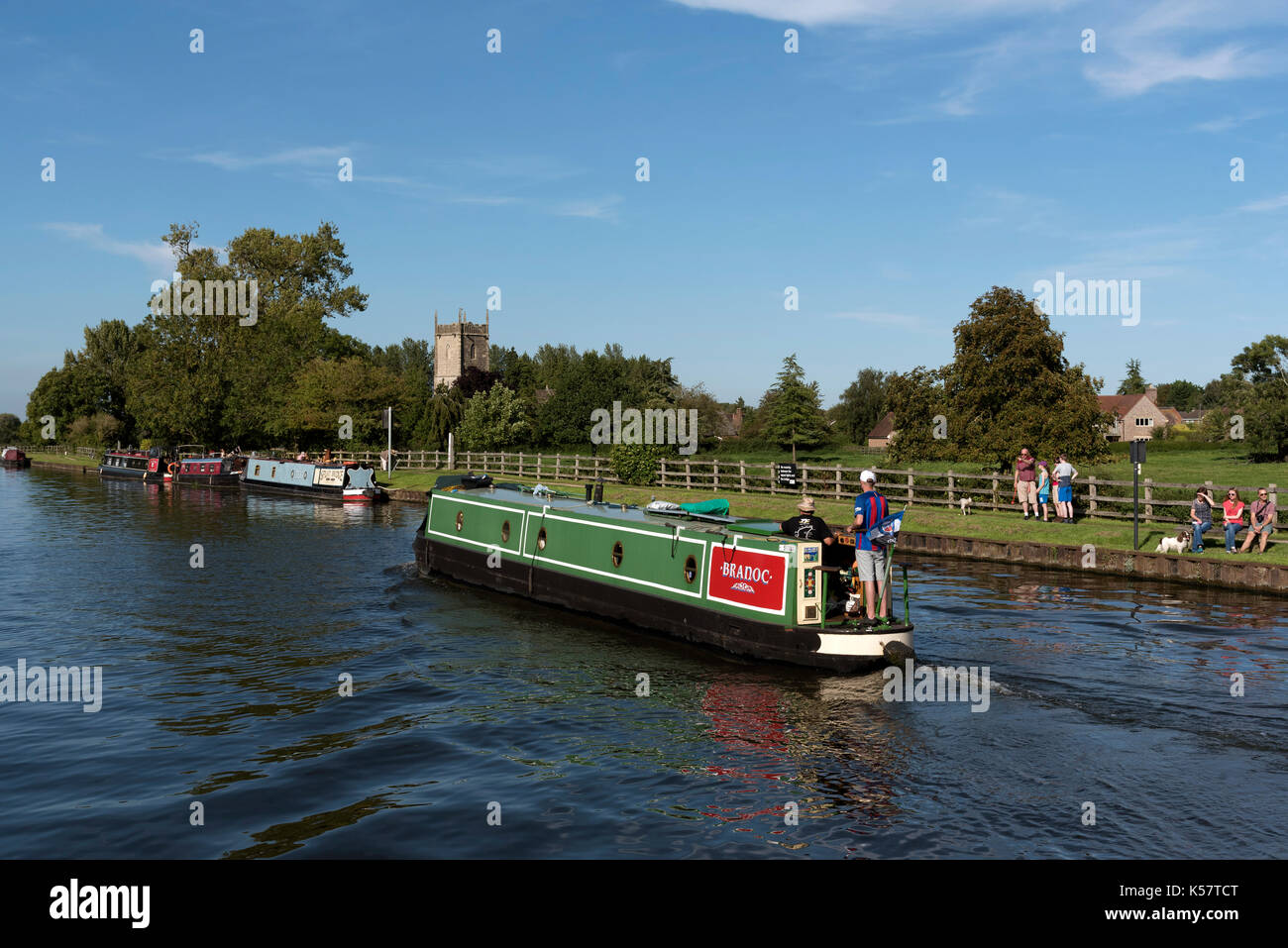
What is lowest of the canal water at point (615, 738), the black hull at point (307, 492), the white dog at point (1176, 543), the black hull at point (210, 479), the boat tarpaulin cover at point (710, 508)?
the canal water at point (615, 738)

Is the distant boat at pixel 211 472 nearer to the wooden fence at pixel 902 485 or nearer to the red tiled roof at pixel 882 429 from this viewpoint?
the wooden fence at pixel 902 485

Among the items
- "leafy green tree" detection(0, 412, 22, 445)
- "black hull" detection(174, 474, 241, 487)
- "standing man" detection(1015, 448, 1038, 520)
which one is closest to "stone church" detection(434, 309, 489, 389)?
"leafy green tree" detection(0, 412, 22, 445)

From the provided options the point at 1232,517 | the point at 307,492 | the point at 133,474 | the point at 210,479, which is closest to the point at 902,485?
the point at 1232,517

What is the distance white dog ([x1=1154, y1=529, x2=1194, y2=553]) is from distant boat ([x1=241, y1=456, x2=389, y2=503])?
1389 inches

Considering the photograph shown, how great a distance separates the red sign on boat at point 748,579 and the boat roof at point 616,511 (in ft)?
1.55

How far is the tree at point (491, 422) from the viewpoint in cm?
7750

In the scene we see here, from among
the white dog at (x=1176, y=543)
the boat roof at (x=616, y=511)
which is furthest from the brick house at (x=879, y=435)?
the boat roof at (x=616, y=511)

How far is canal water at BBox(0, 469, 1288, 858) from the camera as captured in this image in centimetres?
902

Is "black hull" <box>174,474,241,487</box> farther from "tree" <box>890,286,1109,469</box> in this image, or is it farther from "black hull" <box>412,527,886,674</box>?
"tree" <box>890,286,1109,469</box>

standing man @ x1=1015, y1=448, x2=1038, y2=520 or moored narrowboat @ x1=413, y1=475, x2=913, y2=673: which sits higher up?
standing man @ x1=1015, y1=448, x2=1038, y2=520

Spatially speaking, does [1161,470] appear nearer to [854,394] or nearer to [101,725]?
[854,394]

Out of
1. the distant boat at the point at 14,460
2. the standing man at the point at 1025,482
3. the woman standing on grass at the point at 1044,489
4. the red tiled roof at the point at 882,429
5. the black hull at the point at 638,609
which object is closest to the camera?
the black hull at the point at 638,609
